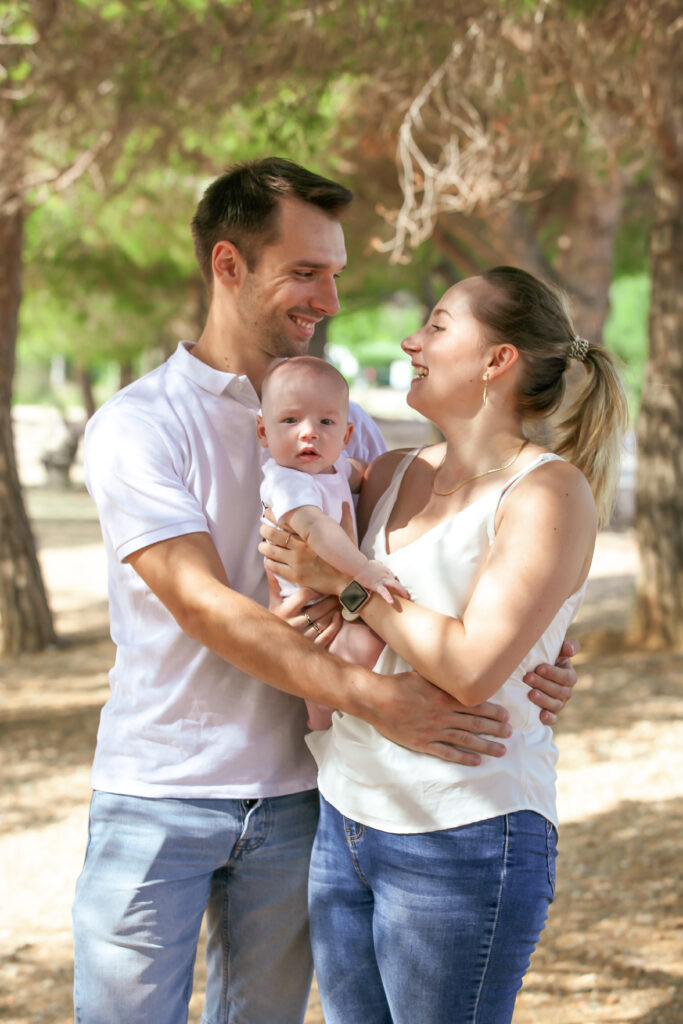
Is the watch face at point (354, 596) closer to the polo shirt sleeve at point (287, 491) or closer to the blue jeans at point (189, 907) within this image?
the polo shirt sleeve at point (287, 491)

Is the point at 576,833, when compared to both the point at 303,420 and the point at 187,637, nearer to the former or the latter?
the point at 187,637

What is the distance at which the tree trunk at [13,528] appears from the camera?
7.56 metres

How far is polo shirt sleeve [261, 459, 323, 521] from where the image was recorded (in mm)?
2004

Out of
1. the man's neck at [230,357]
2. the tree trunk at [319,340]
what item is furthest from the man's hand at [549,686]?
the tree trunk at [319,340]

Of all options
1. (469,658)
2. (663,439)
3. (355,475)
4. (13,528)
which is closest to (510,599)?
(469,658)

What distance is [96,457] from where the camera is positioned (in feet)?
6.86

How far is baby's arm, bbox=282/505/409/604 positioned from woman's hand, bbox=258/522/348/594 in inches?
0.8

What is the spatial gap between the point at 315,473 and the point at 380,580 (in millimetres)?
306

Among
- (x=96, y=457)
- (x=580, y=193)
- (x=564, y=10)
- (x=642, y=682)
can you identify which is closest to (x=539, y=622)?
(x=96, y=457)

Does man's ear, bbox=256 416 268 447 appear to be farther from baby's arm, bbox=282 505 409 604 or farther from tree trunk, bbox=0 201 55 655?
tree trunk, bbox=0 201 55 655

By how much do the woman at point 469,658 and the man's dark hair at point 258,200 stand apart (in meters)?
0.39

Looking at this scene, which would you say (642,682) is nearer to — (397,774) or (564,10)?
(564,10)

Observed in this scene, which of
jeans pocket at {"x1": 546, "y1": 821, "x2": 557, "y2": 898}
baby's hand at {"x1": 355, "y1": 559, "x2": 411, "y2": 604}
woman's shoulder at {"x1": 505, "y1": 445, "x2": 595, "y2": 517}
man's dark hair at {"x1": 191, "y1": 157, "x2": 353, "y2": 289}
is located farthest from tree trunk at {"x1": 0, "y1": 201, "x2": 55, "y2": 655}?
jeans pocket at {"x1": 546, "y1": 821, "x2": 557, "y2": 898}

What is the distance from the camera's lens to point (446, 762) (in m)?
1.88
